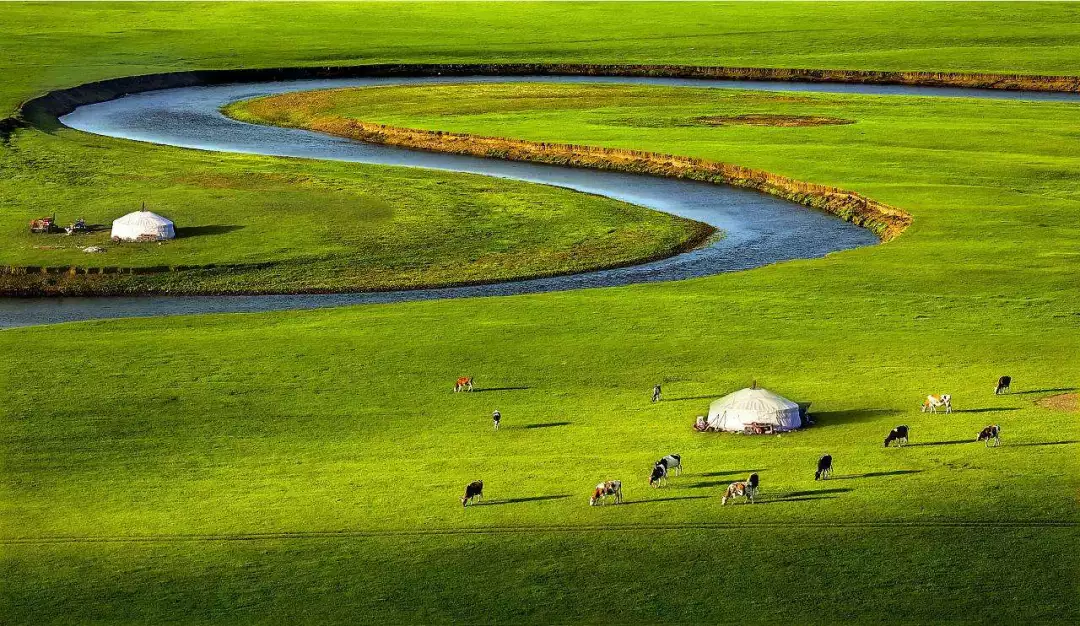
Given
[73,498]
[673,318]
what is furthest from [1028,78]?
[73,498]

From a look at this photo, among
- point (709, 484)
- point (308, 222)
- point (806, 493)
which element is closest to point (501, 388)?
point (709, 484)

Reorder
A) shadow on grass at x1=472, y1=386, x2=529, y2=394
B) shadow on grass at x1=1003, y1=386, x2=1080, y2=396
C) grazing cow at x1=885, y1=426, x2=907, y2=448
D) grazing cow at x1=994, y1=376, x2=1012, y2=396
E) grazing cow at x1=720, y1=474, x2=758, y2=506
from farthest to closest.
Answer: shadow on grass at x1=472, y1=386, x2=529, y2=394
shadow on grass at x1=1003, y1=386, x2=1080, y2=396
grazing cow at x1=994, y1=376, x2=1012, y2=396
grazing cow at x1=885, y1=426, x2=907, y2=448
grazing cow at x1=720, y1=474, x2=758, y2=506

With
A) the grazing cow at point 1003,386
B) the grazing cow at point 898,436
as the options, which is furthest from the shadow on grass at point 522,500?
the grazing cow at point 1003,386

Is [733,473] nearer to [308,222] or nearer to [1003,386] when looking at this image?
[1003,386]

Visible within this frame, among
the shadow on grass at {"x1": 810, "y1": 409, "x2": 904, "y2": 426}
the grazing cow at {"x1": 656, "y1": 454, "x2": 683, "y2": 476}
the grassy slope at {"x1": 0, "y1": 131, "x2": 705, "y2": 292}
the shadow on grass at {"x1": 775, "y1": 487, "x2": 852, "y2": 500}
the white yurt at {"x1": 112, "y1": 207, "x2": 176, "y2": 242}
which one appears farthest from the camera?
the white yurt at {"x1": 112, "y1": 207, "x2": 176, "y2": 242}

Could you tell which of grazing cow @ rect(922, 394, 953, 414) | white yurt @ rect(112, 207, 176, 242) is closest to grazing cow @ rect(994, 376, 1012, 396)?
grazing cow @ rect(922, 394, 953, 414)

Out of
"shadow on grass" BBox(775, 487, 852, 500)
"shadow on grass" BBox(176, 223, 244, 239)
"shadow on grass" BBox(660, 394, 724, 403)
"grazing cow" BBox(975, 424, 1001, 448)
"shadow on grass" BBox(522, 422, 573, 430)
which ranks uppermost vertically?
"grazing cow" BBox(975, 424, 1001, 448)

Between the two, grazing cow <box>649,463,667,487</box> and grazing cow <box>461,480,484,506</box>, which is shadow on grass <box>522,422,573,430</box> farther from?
grazing cow <box>461,480,484,506</box>
